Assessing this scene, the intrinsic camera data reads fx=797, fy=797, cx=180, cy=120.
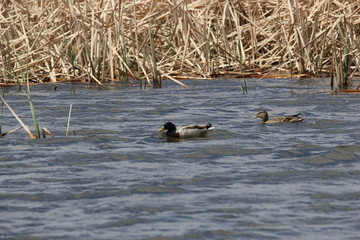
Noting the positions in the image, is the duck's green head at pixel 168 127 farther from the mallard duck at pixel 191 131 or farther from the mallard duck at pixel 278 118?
the mallard duck at pixel 278 118

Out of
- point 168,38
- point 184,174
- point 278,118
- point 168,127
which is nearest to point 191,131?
point 168,127

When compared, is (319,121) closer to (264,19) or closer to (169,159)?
(169,159)

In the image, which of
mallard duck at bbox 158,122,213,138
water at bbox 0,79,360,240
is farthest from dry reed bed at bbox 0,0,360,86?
mallard duck at bbox 158,122,213,138

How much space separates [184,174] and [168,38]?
903 cm

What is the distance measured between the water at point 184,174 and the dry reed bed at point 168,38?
6.67 feet

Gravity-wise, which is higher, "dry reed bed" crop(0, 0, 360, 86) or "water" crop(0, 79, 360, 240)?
"dry reed bed" crop(0, 0, 360, 86)

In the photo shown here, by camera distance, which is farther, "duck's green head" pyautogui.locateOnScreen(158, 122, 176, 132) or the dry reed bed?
the dry reed bed

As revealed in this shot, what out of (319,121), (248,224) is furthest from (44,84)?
(248,224)

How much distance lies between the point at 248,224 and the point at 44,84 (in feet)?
31.9

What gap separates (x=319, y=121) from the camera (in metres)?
11.1

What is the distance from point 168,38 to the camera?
54.1ft

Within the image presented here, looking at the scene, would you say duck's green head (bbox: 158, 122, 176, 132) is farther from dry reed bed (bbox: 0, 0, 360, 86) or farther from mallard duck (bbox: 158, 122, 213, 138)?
dry reed bed (bbox: 0, 0, 360, 86)

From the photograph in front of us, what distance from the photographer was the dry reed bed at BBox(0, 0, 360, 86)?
14812mm

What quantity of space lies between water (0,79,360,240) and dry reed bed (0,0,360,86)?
2.03 metres
